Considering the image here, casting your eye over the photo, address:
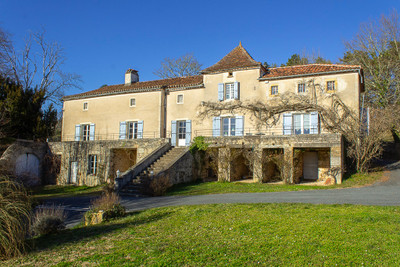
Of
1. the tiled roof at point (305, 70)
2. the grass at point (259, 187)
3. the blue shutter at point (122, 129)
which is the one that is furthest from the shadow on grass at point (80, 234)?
the blue shutter at point (122, 129)

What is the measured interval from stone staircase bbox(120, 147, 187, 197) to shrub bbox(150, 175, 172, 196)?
0.37m

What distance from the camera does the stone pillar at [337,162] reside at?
1605 centimetres

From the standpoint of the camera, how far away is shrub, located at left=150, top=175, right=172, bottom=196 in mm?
14469

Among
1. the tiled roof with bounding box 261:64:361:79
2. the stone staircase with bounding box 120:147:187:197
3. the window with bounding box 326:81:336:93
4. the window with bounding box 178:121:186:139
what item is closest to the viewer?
the stone staircase with bounding box 120:147:187:197

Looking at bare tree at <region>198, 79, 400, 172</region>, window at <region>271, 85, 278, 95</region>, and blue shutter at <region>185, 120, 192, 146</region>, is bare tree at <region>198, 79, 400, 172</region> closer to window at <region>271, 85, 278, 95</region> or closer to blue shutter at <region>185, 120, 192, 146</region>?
window at <region>271, 85, 278, 95</region>

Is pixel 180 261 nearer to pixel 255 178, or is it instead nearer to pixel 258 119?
pixel 255 178

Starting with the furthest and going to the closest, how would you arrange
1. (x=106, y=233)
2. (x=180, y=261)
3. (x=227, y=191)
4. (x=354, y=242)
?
1. (x=227, y=191)
2. (x=106, y=233)
3. (x=354, y=242)
4. (x=180, y=261)

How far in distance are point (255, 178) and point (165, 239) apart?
12018 millimetres

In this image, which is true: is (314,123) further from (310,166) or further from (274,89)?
(274,89)

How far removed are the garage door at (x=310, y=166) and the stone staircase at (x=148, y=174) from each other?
7.22m

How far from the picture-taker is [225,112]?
2167cm

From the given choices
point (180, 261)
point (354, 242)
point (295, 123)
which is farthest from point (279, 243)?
point (295, 123)

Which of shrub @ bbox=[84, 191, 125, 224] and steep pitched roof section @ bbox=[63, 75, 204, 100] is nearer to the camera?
shrub @ bbox=[84, 191, 125, 224]

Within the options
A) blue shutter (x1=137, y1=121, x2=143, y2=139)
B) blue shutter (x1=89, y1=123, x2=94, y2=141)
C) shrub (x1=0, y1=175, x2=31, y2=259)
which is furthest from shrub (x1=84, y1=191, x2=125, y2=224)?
blue shutter (x1=89, y1=123, x2=94, y2=141)
